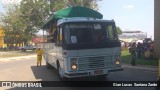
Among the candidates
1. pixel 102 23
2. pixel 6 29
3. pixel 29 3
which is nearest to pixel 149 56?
pixel 102 23

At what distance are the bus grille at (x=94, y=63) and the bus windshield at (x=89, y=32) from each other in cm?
69

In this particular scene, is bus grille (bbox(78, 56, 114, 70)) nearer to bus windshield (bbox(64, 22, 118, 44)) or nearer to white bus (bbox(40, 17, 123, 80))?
white bus (bbox(40, 17, 123, 80))

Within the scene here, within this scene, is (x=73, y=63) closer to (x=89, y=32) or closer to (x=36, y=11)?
(x=89, y=32)

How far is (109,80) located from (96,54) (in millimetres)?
2178

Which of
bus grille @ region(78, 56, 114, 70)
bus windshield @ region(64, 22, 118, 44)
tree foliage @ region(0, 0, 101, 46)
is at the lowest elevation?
bus grille @ region(78, 56, 114, 70)

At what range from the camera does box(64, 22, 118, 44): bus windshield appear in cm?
1107

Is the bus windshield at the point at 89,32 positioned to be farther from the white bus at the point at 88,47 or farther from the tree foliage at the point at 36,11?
the tree foliage at the point at 36,11

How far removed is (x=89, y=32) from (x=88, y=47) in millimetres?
757

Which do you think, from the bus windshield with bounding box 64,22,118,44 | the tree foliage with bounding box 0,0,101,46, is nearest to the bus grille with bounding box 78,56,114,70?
the bus windshield with bounding box 64,22,118,44

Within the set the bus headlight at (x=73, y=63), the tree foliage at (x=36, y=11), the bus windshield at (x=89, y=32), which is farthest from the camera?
the tree foliage at (x=36, y=11)

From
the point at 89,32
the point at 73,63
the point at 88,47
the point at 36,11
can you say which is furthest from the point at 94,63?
the point at 36,11

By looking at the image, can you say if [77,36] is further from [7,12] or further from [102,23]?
[7,12]

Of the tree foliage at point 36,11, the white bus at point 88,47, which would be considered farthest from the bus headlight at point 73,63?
the tree foliage at point 36,11

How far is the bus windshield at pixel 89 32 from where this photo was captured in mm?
11070
